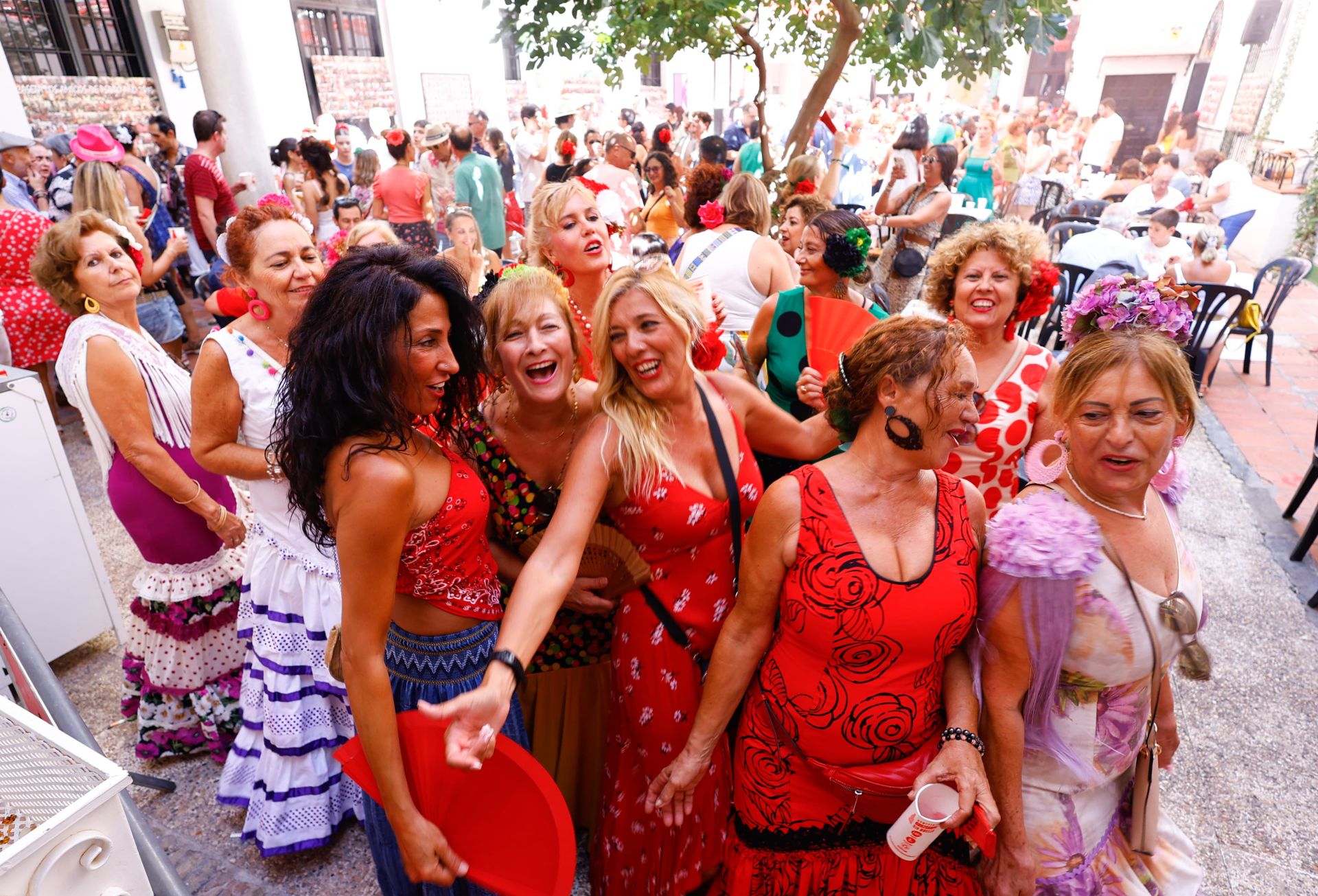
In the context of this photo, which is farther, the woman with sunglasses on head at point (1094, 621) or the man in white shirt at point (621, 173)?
the man in white shirt at point (621, 173)

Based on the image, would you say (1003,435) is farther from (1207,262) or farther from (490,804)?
Result: (1207,262)

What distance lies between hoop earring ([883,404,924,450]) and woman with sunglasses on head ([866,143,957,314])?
488cm

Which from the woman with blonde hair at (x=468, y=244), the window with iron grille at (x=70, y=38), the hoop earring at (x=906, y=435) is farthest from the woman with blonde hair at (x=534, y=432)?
the window with iron grille at (x=70, y=38)

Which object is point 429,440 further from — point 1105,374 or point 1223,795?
point 1223,795

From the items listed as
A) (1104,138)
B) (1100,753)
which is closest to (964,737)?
(1100,753)

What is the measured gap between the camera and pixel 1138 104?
22500 millimetres

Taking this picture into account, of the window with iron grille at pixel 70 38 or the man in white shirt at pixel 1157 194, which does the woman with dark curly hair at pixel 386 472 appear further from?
the window with iron grille at pixel 70 38

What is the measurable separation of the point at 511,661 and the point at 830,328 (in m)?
2.09

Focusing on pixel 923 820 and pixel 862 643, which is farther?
pixel 862 643

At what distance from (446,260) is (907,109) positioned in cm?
1957

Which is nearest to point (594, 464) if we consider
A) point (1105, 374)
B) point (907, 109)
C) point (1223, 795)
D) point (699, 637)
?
point (699, 637)

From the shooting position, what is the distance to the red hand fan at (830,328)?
10.0ft

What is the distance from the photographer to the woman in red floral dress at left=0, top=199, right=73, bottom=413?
5.21 metres

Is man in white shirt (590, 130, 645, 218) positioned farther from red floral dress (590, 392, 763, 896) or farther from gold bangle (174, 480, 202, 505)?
red floral dress (590, 392, 763, 896)
